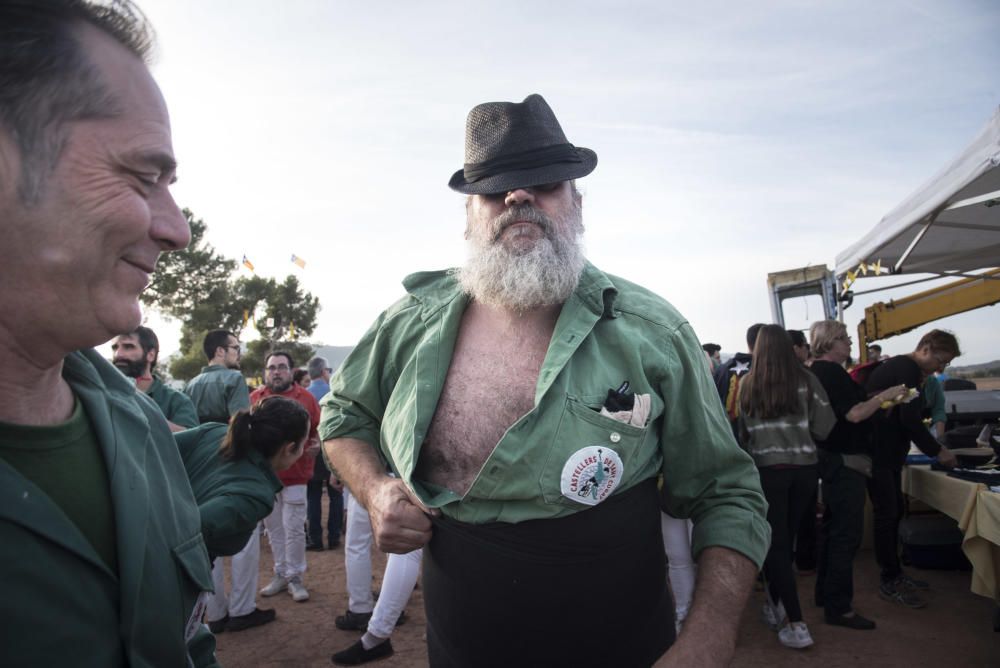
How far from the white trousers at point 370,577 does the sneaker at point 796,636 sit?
2845 millimetres

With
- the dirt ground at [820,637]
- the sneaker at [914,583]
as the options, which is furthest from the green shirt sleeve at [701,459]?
the sneaker at [914,583]

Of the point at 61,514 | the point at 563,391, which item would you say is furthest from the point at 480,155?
the point at 61,514

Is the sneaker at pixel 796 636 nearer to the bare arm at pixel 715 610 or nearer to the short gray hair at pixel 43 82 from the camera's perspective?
the bare arm at pixel 715 610

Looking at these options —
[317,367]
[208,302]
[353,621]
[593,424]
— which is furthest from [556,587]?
[208,302]

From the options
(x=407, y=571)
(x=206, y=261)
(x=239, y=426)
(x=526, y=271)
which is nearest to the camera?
(x=526, y=271)

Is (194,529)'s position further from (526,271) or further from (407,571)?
(407,571)

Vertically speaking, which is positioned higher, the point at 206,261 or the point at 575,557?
the point at 206,261

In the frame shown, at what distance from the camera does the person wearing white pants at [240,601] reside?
5012 mm

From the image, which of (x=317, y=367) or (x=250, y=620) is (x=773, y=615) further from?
(x=317, y=367)

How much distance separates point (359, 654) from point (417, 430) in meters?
3.44

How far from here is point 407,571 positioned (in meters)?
4.24

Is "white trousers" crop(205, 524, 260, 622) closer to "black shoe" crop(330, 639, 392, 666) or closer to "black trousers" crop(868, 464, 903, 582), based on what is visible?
"black shoe" crop(330, 639, 392, 666)

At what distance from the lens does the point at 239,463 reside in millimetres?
2797

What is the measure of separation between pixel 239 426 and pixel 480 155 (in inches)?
85.1
